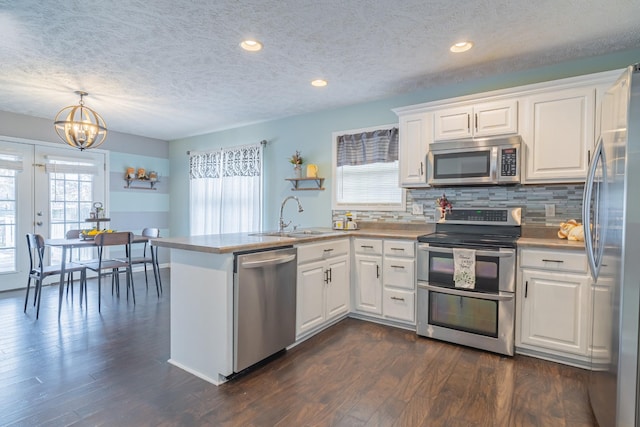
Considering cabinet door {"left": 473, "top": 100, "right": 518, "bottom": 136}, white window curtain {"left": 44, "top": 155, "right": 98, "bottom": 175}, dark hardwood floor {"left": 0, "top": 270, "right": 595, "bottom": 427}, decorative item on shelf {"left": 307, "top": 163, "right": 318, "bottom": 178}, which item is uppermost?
cabinet door {"left": 473, "top": 100, "right": 518, "bottom": 136}

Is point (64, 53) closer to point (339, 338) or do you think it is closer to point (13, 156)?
point (13, 156)

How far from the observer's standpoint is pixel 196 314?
2.30 m

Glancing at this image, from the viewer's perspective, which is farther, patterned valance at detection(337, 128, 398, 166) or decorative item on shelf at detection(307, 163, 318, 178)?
decorative item on shelf at detection(307, 163, 318, 178)

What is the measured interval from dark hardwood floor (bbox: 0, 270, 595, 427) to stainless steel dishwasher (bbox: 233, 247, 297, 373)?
0.16 m

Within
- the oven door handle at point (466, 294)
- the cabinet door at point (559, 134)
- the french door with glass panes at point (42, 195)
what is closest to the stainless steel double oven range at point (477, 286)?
the oven door handle at point (466, 294)

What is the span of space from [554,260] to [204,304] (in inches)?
99.2

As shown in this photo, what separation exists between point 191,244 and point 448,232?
2.38m

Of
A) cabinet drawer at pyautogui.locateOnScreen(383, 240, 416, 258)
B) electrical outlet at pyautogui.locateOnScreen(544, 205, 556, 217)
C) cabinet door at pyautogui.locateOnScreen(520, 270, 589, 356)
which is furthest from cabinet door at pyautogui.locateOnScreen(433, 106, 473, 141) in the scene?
cabinet door at pyautogui.locateOnScreen(520, 270, 589, 356)

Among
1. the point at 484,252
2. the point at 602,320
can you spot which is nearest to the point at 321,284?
the point at 484,252

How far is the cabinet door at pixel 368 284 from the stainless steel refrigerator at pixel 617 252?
171cm

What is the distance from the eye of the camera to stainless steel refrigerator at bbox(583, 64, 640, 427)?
140 cm

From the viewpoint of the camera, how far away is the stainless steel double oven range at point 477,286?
259 centimetres

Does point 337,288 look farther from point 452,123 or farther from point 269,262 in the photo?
point 452,123

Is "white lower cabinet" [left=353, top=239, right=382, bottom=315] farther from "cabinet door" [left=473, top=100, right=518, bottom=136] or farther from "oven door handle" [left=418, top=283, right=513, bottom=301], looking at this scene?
"cabinet door" [left=473, top=100, right=518, bottom=136]
